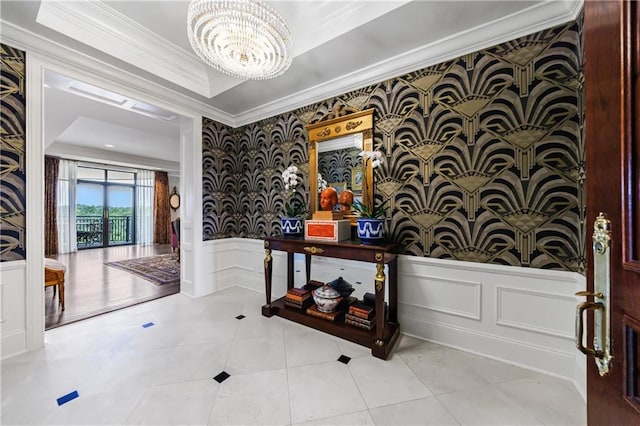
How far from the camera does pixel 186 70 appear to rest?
2711mm

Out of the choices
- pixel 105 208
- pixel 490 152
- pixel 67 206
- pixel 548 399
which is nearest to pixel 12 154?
pixel 490 152

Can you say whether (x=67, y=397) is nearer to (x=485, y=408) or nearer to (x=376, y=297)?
(x=376, y=297)

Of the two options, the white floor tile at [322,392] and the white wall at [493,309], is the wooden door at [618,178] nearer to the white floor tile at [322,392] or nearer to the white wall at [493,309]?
the white floor tile at [322,392]

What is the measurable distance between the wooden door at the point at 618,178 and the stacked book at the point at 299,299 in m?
2.07

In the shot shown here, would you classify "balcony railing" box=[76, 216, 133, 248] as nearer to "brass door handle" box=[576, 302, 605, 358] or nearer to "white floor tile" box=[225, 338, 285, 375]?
"white floor tile" box=[225, 338, 285, 375]

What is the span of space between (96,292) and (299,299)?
301 centimetres

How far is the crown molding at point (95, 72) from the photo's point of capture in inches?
74.7

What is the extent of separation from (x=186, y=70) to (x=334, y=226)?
2.48m

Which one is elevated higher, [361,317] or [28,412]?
[361,317]

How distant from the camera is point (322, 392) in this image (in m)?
1.49

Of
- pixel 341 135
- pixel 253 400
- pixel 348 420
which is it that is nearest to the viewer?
pixel 348 420

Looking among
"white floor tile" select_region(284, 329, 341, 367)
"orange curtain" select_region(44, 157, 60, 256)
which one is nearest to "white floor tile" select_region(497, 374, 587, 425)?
"white floor tile" select_region(284, 329, 341, 367)

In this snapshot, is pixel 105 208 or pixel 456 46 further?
pixel 105 208

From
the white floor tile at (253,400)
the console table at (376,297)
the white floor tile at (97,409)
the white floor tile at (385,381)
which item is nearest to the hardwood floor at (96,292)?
the white floor tile at (97,409)
